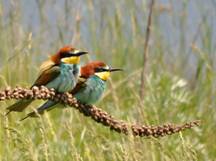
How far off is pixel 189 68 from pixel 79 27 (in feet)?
2.16

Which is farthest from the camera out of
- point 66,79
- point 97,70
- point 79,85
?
point 79,85

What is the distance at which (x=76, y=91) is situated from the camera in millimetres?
2447

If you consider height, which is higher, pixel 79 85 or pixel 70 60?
pixel 70 60

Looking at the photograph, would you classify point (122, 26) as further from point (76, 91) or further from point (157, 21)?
point (76, 91)

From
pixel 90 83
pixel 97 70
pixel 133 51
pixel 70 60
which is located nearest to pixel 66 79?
pixel 70 60

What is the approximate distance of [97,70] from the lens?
2.35m

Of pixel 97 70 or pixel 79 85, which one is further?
pixel 79 85

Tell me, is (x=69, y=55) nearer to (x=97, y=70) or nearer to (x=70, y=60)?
(x=70, y=60)

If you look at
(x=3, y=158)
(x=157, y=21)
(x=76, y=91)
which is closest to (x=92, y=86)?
(x=76, y=91)

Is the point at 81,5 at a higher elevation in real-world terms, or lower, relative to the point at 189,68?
higher

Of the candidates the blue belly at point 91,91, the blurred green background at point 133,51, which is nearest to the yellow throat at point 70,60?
the blue belly at point 91,91

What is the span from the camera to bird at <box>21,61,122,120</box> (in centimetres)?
234

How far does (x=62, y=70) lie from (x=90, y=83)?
21 centimetres

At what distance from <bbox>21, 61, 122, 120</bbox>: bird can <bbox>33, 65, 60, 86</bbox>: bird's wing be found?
0.23 feet
